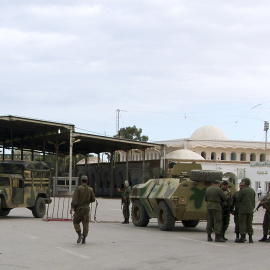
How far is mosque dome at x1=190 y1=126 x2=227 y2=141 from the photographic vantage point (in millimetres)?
89688

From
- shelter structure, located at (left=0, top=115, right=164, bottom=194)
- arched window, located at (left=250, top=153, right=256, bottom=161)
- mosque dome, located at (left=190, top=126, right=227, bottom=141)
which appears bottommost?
arched window, located at (left=250, top=153, right=256, bottom=161)

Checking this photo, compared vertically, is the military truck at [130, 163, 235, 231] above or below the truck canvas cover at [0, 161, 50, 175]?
below

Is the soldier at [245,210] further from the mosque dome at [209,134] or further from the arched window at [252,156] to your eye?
the mosque dome at [209,134]

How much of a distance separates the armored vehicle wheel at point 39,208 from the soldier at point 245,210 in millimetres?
10321

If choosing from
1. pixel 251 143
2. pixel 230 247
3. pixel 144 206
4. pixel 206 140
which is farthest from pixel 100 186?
pixel 230 247

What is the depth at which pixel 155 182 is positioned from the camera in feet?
62.5

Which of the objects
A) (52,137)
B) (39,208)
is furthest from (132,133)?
(39,208)

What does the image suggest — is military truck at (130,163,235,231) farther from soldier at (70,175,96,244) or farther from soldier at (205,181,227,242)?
soldier at (70,175,96,244)

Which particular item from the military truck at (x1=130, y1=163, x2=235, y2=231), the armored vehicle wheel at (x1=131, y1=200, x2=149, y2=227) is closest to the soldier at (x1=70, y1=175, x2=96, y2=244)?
the military truck at (x1=130, y1=163, x2=235, y2=231)

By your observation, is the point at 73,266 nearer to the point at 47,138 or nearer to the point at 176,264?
Result: the point at 176,264

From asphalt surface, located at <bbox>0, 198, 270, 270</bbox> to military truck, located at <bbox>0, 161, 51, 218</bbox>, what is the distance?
156 inches

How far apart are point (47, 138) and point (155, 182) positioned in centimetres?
4757

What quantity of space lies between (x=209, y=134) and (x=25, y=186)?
69837 millimetres

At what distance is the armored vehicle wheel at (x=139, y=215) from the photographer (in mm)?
19312
